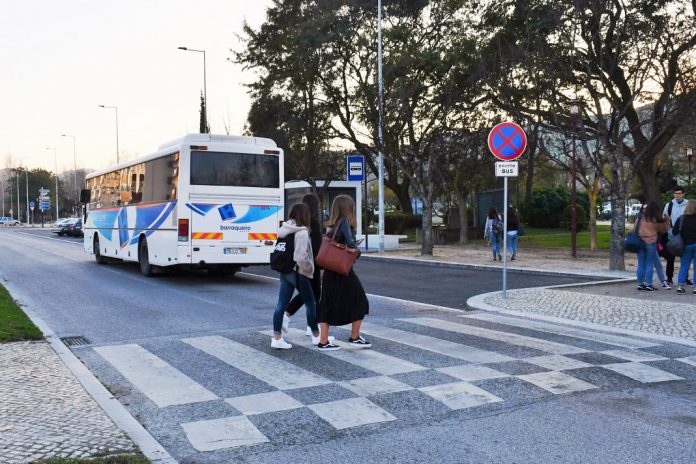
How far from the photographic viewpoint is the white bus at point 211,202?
601 inches

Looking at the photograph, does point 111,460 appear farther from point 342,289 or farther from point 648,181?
point 648,181

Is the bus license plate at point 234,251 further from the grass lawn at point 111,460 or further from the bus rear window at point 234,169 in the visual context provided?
the grass lawn at point 111,460

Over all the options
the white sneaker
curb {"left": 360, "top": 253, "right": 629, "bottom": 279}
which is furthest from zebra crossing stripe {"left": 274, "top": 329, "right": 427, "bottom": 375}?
curb {"left": 360, "top": 253, "right": 629, "bottom": 279}

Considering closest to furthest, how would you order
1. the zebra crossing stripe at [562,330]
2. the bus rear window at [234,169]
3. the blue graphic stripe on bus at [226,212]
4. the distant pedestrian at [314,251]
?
the distant pedestrian at [314,251]
the zebra crossing stripe at [562,330]
the bus rear window at [234,169]
the blue graphic stripe on bus at [226,212]

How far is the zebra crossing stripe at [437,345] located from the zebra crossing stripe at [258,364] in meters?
1.65

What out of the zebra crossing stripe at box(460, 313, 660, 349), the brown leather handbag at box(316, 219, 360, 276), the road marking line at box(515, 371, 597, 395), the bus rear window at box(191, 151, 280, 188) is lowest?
the zebra crossing stripe at box(460, 313, 660, 349)

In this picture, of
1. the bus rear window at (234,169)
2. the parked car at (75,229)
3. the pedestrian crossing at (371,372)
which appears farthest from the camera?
the parked car at (75,229)

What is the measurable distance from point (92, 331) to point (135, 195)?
9.47m

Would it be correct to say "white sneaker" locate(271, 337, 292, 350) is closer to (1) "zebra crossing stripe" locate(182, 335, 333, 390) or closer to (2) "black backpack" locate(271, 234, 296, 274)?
(1) "zebra crossing stripe" locate(182, 335, 333, 390)

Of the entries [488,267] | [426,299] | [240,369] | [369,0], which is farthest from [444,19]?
[240,369]

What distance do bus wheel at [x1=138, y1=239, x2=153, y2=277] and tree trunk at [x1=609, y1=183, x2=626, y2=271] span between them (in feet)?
36.9

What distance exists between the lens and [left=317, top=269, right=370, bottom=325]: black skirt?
7480 mm

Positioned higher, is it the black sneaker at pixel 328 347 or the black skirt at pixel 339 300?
the black skirt at pixel 339 300

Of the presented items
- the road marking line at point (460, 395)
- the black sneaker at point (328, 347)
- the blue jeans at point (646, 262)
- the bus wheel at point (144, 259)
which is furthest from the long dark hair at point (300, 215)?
the bus wheel at point (144, 259)
